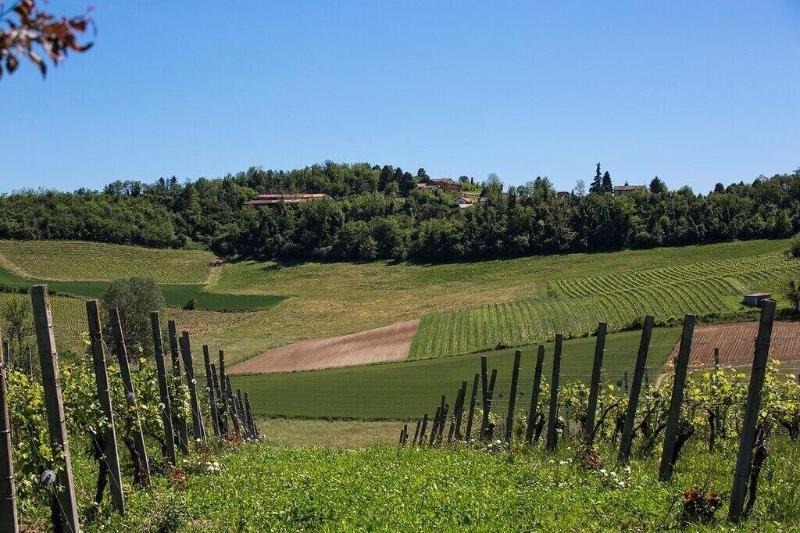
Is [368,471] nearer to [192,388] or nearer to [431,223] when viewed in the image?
[192,388]

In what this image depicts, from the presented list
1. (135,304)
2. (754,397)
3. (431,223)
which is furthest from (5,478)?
(431,223)

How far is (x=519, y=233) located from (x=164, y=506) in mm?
106111

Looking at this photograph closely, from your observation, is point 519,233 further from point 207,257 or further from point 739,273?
point 207,257

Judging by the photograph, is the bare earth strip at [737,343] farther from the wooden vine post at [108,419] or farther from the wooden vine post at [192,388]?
the wooden vine post at [108,419]

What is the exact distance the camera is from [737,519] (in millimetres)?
7648

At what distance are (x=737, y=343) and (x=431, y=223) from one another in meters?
82.4

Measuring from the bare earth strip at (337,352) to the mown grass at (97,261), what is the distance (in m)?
50.6

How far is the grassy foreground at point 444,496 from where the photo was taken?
7680 mm

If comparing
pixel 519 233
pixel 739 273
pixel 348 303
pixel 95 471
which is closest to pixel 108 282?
pixel 348 303

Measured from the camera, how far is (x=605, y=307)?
64.0 metres

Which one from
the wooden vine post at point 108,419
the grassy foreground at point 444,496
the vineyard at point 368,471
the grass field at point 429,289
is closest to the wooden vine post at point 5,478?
the vineyard at point 368,471

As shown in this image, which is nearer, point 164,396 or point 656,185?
point 164,396

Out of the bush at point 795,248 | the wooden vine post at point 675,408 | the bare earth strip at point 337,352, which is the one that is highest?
the wooden vine post at point 675,408

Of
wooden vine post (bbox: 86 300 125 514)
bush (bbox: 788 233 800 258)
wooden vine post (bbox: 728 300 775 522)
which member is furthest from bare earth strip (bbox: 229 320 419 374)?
wooden vine post (bbox: 728 300 775 522)
